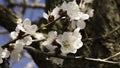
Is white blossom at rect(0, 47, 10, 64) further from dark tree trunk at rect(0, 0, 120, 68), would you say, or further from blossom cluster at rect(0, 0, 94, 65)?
dark tree trunk at rect(0, 0, 120, 68)

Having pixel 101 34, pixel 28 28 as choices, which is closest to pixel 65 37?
pixel 28 28

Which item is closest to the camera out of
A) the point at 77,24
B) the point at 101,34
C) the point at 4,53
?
the point at 4,53

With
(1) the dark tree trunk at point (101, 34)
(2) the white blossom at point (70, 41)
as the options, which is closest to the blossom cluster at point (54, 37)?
(2) the white blossom at point (70, 41)

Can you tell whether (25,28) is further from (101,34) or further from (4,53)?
(101,34)

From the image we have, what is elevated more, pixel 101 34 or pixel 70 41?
pixel 101 34

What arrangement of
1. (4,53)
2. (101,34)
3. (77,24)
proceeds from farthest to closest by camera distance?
(101,34)
(77,24)
(4,53)

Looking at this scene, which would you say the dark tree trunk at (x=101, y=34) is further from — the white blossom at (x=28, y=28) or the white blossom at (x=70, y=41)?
the white blossom at (x=28, y=28)

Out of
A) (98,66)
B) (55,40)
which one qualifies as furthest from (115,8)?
(55,40)

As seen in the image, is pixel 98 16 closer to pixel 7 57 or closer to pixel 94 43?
pixel 94 43
